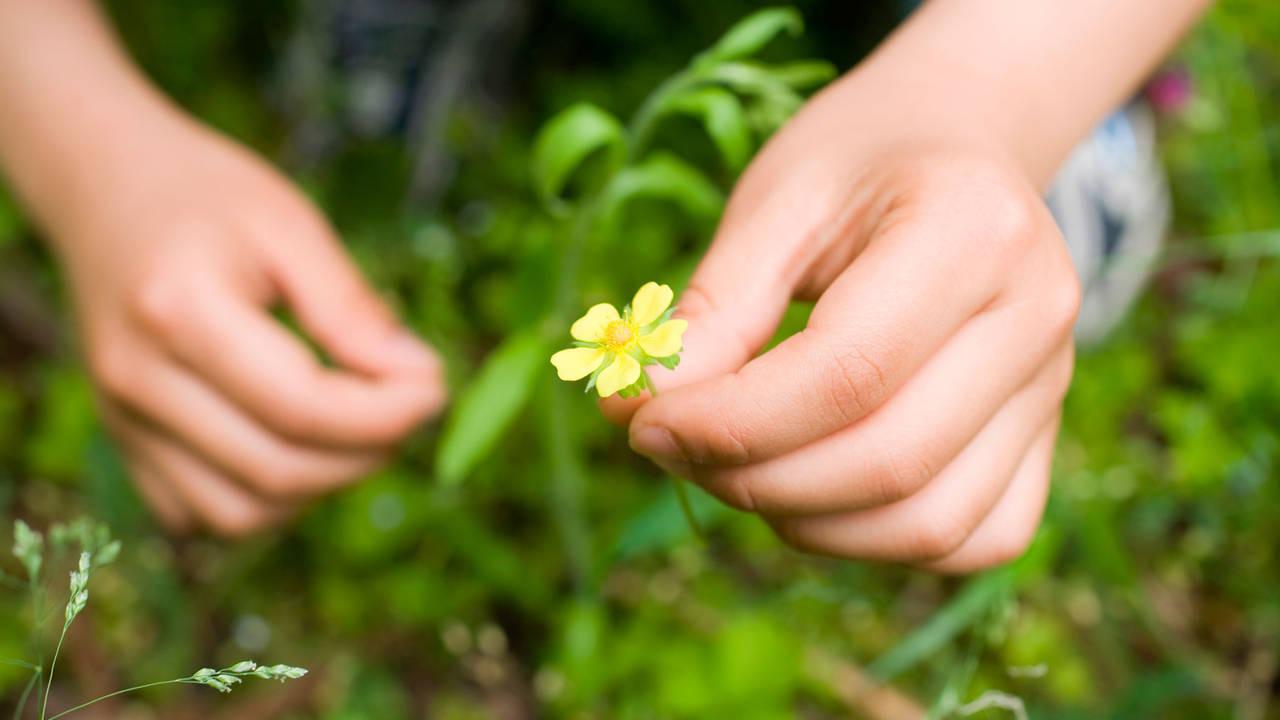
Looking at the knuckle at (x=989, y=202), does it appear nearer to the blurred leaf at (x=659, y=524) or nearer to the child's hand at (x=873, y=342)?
the child's hand at (x=873, y=342)

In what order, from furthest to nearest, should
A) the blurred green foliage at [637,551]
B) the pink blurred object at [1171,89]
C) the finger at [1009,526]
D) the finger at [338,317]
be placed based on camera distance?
the pink blurred object at [1171,89], the blurred green foliage at [637,551], the finger at [338,317], the finger at [1009,526]

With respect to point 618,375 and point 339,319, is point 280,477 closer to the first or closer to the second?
point 339,319

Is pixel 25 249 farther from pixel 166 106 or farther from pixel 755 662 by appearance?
pixel 755 662

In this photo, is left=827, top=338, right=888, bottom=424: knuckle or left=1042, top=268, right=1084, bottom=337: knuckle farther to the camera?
left=1042, top=268, right=1084, bottom=337: knuckle

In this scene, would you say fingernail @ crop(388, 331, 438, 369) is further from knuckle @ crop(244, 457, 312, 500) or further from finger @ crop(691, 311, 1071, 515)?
finger @ crop(691, 311, 1071, 515)

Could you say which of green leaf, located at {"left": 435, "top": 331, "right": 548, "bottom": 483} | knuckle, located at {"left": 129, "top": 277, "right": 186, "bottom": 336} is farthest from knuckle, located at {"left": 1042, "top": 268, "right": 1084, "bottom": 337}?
knuckle, located at {"left": 129, "top": 277, "right": 186, "bottom": 336}

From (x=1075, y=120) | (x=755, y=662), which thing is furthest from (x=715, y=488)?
(x=755, y=662)

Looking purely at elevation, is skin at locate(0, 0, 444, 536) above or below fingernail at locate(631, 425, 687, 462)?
above

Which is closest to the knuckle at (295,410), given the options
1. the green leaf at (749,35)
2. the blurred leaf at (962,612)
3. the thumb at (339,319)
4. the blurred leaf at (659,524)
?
the thumb at (339,319)
